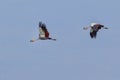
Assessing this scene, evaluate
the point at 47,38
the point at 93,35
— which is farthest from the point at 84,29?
the point at 47,38

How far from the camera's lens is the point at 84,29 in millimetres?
83000

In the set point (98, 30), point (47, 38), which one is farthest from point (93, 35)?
point (47, 38)

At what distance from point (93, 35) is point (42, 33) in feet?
29.1

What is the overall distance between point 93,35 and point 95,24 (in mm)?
3347

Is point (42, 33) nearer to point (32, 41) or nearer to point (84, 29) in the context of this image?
point (32, 41)

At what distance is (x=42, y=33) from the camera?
91.3 metres

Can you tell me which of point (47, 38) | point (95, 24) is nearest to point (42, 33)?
point (47, 38)

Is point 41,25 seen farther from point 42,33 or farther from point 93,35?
point 93,35

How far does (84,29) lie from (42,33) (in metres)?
9.85

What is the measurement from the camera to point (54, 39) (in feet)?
281

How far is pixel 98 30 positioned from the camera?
282ft

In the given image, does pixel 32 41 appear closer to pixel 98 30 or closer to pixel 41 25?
pixel 41 25

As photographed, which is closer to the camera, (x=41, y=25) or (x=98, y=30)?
(x=98, y=30)

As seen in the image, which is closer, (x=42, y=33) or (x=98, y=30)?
(x=98, y=30)
